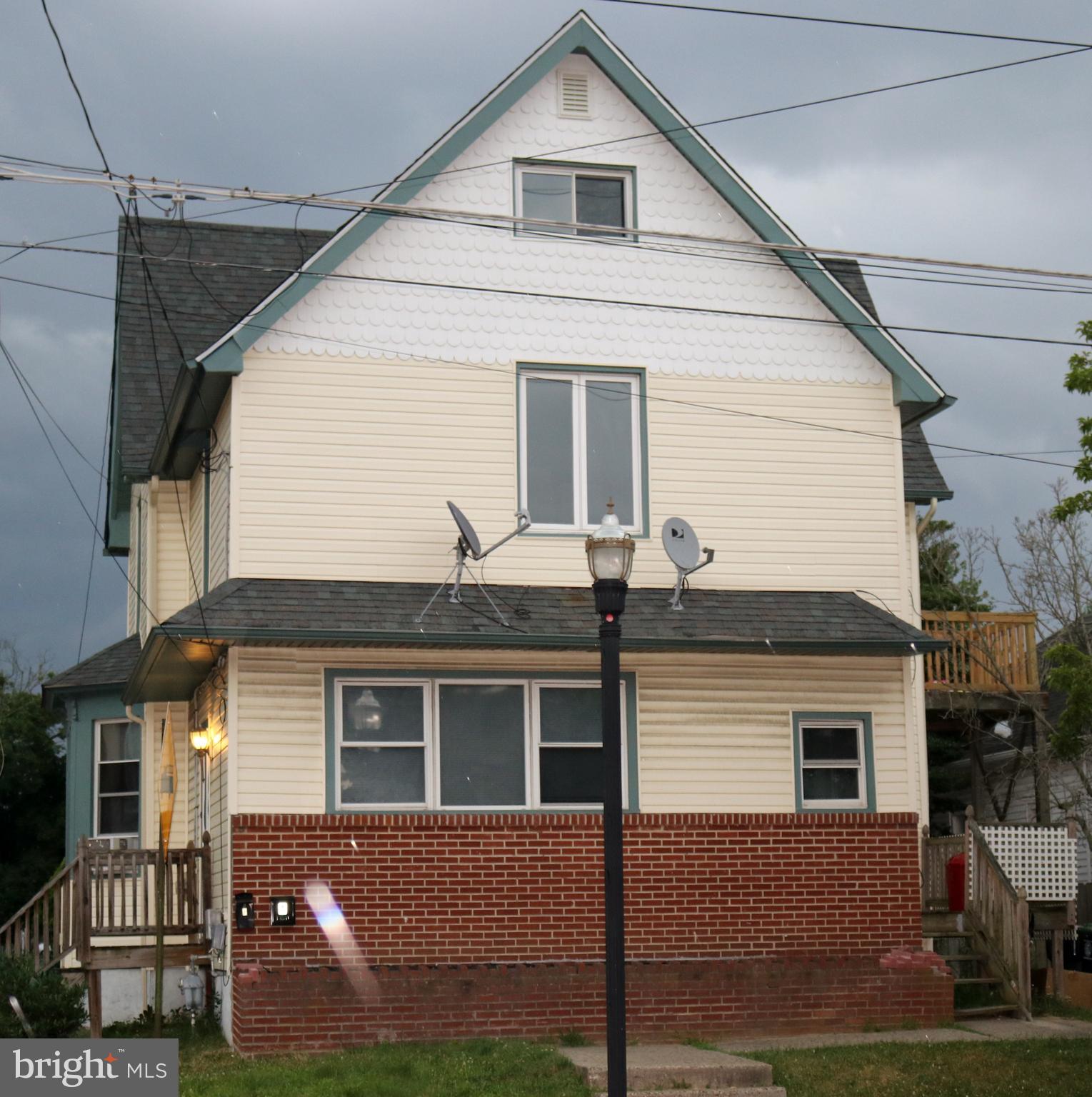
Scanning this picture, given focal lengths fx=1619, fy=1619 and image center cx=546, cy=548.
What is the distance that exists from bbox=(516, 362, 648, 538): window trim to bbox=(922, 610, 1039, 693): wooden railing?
32.0 feet

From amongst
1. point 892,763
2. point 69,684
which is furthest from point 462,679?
point 69,684

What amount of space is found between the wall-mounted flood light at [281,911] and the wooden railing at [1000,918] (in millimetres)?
7093

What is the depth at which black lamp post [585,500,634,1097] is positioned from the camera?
10078mm

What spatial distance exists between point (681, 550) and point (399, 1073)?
577 cm

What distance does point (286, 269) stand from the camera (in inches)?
781

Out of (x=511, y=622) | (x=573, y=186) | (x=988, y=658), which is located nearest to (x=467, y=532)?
(x=511, y=622)

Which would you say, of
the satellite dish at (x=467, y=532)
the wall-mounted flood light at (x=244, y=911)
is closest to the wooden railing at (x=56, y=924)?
the wall-mounted flood light at (x=244, y=911)

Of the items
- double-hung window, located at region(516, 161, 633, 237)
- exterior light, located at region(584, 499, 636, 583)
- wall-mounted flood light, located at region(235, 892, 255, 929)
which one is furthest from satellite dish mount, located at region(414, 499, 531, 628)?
exterior light, located at region(584, 499, 636, 583)

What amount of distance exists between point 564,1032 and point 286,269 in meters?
9.81

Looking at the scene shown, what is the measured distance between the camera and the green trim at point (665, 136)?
15898 mm

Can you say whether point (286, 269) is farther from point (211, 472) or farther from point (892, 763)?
point (892, 763)

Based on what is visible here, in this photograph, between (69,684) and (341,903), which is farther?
(69,684)

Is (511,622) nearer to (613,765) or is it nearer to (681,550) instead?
(681,550)

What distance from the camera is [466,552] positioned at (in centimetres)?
1591
